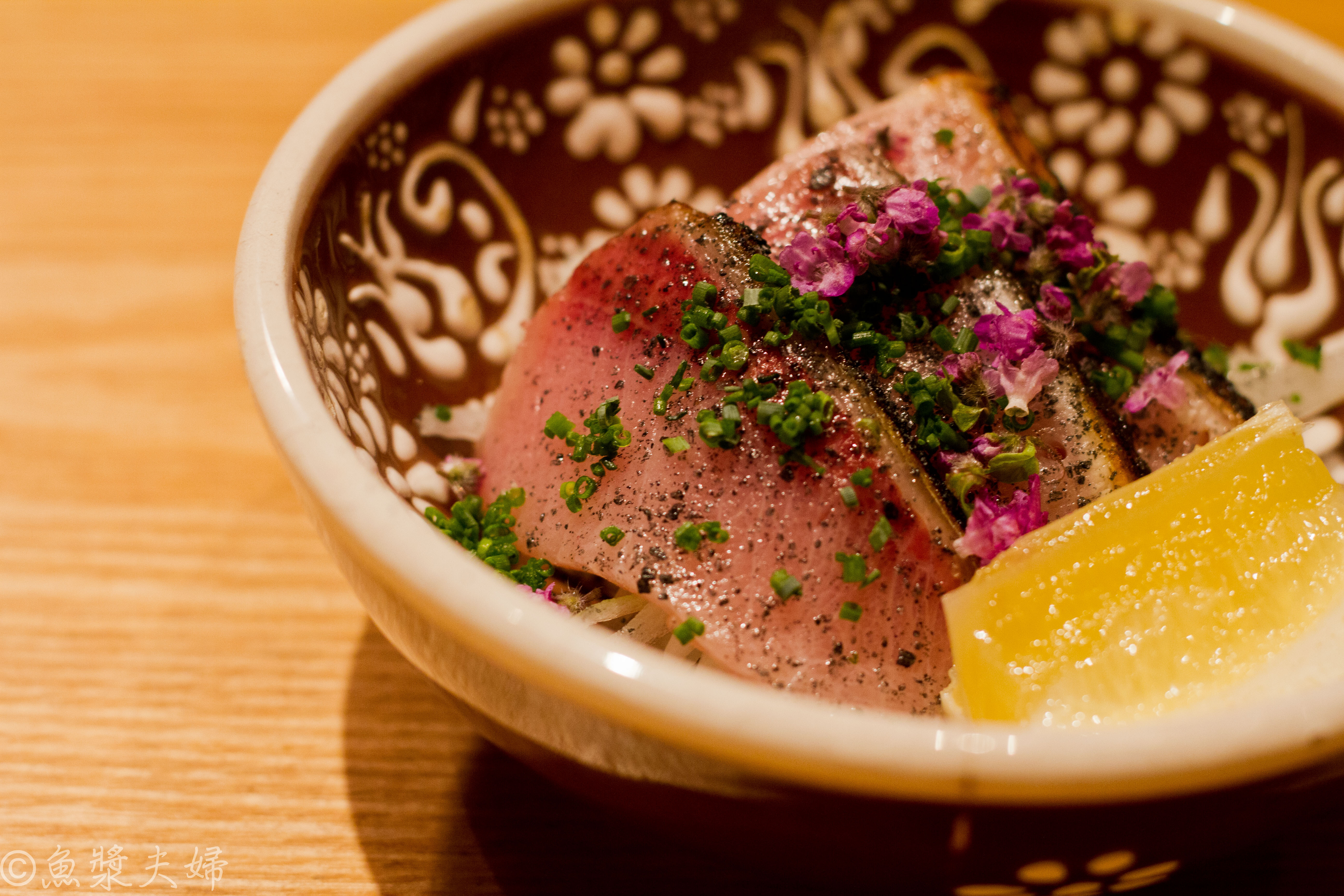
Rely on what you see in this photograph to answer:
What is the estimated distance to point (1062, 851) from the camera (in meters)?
0.97

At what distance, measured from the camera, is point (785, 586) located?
4.49 feet

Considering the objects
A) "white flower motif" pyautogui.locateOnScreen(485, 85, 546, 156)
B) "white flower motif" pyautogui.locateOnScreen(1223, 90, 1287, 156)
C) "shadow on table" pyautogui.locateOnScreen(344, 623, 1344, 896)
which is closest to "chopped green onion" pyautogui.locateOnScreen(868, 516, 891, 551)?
"shadow on table" pyautogui.locateOnScreen(344, 623, 1344, 896)

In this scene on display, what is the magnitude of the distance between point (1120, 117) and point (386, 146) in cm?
163

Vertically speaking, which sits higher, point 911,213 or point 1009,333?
point 911,213

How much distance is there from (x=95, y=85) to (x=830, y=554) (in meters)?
3.08

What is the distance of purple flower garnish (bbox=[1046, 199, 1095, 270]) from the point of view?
1.76 meters

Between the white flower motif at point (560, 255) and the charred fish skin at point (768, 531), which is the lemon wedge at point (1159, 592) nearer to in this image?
the charred fish skin at point (768, 531)

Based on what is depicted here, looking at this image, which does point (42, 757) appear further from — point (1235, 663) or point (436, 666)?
point (1235, 663)

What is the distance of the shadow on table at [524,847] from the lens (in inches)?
58.6

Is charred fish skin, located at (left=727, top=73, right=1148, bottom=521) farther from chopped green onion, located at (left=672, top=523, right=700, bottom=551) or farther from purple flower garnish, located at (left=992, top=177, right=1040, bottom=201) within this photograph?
chopped green onion, located at (left=672, top=523, right=700, bottom=551)

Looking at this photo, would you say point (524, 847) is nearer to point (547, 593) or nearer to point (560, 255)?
point (547, 593)

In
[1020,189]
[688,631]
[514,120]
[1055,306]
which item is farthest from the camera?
[514,120]

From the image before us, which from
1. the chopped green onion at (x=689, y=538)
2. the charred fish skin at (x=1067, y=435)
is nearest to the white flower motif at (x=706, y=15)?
Result: the charred fish skin at (x=1067, y=435)

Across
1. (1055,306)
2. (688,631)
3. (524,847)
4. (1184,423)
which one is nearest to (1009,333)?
(1055,306)
